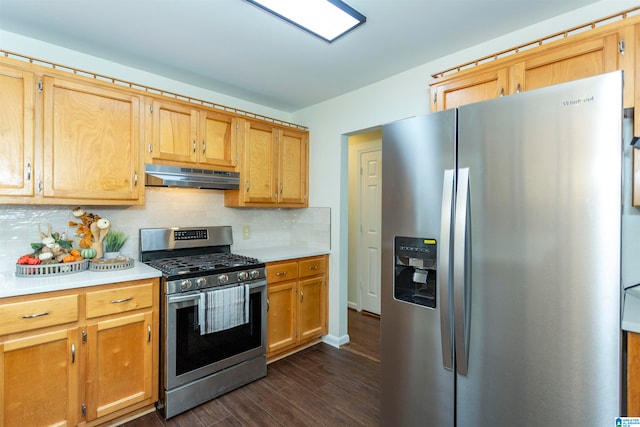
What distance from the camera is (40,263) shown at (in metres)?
A: 1.88

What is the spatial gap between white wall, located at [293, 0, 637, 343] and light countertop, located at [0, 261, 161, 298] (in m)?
1.71

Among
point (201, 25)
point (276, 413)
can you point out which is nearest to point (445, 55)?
point (201, 25)

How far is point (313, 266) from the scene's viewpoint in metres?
3.08

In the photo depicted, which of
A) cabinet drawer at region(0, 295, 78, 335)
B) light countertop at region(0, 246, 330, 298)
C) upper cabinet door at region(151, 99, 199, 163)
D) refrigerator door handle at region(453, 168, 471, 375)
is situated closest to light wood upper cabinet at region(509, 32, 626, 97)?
refrigerator door handle at region(453, 168, 471, 375)

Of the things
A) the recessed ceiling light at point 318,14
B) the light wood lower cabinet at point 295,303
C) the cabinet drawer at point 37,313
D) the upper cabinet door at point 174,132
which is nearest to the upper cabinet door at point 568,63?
the recessed ceiling light at point 318,14

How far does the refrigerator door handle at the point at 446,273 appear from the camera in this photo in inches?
56.4

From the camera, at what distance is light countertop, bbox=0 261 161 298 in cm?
161

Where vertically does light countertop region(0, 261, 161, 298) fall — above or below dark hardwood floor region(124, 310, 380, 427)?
above

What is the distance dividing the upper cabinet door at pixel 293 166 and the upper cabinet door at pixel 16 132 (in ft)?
6.08

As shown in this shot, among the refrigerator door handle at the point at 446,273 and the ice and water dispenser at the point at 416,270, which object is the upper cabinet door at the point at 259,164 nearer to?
the ice and water dispenser at the point at 416,270

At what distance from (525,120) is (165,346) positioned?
7.72ft

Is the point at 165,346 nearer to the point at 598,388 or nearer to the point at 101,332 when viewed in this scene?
the point at 101,332

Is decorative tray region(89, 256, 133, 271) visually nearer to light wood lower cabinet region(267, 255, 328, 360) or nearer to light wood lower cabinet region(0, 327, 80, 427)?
light wood lower cabinet region(0, 327, 80, 427)

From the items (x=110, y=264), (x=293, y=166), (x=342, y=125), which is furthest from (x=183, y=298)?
(x=342, y=125)
